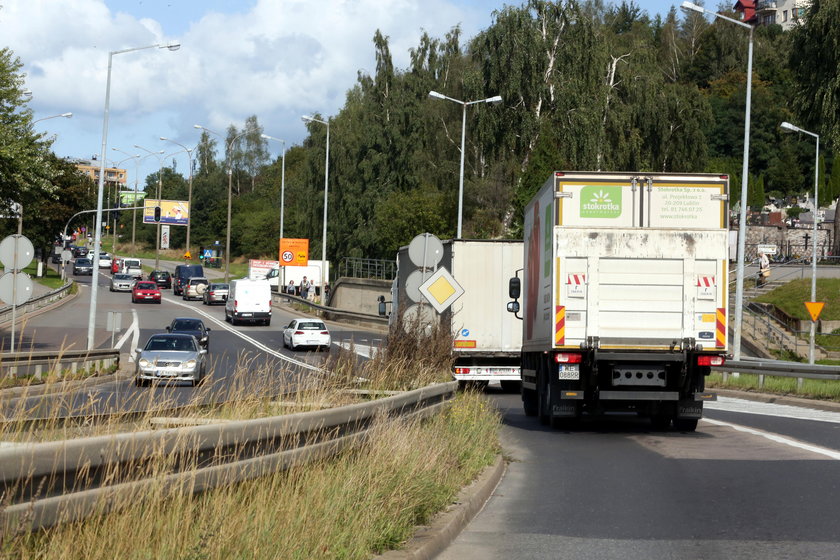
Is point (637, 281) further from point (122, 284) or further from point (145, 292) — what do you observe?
point (122, 284)

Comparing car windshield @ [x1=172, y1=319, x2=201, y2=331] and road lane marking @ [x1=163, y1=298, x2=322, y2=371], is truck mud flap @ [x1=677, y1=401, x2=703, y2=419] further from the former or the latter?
car windshield @ [x1=172, y1=319, x2=201, y2=331]

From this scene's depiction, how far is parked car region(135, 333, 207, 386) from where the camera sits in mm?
29656

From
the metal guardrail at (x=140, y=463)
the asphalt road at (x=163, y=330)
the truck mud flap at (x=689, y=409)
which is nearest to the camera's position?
the metal guardrail at (x=140, y=463)

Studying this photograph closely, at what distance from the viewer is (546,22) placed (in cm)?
6172

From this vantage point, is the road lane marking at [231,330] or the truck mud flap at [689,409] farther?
the road lane marking at [231,330]

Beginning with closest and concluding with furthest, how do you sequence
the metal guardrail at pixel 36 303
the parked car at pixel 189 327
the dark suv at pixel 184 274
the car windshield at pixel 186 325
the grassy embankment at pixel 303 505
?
1. the grassy embankment at pixel 303 505
2. the parked car at pixel 189 327
3. the car windshield at pixel 186 325
4. the metal guardrail at pixel 36 303
5. the dark suv at pixel 184 274

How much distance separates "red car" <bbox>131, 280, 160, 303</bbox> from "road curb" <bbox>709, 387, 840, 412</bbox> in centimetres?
5219

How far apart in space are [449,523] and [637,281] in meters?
8.64

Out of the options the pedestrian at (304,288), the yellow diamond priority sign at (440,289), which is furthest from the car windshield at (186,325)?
the pedestrian at (304,288)

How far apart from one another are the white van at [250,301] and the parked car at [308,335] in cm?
1380

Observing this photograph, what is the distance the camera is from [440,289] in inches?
739

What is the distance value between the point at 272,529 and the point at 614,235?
442 inches

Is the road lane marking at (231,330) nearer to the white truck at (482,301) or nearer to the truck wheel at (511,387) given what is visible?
the truck wheel at (511,387)

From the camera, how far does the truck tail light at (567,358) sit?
55.6 ft
